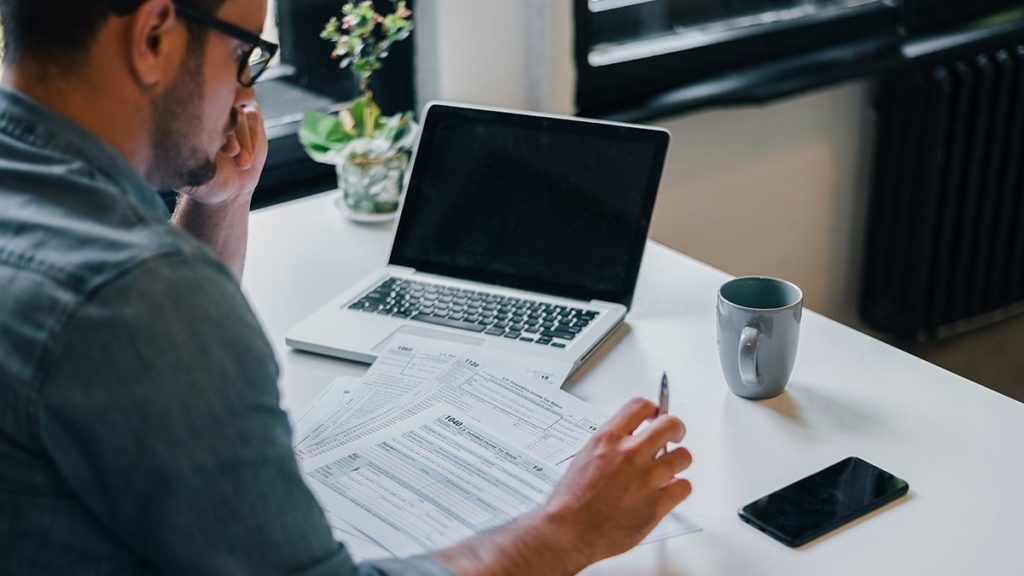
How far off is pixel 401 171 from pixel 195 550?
0.96 m

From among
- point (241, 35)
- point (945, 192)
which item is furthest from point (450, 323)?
point (945, 192)

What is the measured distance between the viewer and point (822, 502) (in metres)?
1.02

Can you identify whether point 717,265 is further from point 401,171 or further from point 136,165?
point 136,165

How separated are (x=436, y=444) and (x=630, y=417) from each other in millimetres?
190

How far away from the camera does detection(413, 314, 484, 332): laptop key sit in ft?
4.35

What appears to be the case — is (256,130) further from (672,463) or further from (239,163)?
(672,463)

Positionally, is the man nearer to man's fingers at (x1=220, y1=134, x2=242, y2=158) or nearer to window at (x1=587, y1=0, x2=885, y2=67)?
man's fingers at (x1=220, y1=134, x2=242, y2=158)

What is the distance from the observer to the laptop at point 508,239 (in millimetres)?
1325

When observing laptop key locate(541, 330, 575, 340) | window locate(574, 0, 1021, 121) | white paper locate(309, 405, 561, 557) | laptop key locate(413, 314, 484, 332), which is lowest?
white paper locate(309, 405, 561, 557)

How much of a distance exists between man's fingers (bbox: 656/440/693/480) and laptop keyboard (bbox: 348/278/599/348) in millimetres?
304

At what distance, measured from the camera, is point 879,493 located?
1.03 meters

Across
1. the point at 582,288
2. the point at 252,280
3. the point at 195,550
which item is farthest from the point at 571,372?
the point at 195,550

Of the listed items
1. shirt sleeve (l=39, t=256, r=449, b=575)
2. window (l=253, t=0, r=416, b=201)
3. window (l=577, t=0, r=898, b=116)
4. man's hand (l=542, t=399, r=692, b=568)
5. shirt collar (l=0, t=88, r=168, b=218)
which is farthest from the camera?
window (l=577, t=0, r=898, b=116)

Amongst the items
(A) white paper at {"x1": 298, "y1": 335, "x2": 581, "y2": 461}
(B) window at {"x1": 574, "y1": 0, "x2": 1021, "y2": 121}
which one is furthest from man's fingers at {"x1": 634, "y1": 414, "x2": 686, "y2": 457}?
(B) window at {"x1": 574, "y1": 0, "x2": 1021, "y2": 121}
